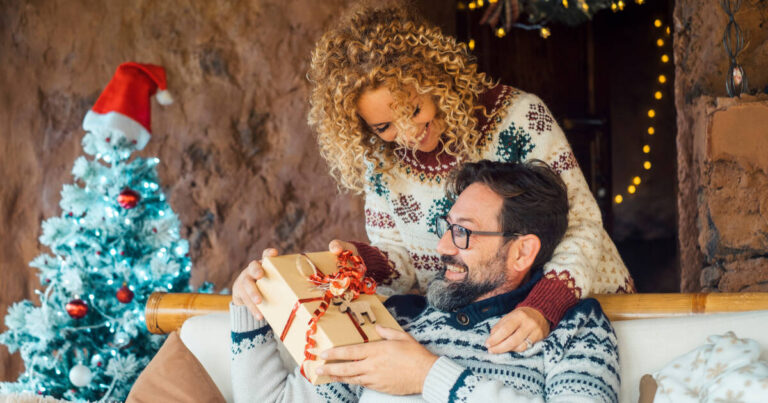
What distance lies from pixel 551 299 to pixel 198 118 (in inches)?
101

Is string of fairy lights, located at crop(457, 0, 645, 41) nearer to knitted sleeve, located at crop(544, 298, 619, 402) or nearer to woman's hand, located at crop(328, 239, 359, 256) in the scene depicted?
woman's hand, located at crop(328, 239, 359, 256)

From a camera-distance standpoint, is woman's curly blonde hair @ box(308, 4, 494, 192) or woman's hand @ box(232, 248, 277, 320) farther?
woman's curly blonde hair @ box(308, 4, 494, 192)

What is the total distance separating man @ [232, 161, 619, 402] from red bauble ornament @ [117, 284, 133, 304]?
1.20 m

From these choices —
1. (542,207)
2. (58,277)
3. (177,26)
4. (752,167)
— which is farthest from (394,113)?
(177,26)

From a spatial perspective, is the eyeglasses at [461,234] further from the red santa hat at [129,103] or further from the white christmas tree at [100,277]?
the red santa hat at [129,103]

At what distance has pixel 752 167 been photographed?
7.71 feet

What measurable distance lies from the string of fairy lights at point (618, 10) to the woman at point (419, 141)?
1.98 meters

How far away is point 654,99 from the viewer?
4777 mm

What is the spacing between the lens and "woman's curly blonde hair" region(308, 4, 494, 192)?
183 centimetres

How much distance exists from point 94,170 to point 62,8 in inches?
54.0

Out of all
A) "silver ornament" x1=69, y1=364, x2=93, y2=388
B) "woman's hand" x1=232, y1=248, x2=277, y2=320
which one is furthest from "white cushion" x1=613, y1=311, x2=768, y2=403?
"silver ornament" x1=69, y1=364, x2=93, y2=388

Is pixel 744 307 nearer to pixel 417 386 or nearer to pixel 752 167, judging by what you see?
pixel 752 167

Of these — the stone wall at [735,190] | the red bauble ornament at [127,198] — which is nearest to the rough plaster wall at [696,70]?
the stone wall at [735,190]

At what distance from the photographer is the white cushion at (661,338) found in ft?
5.62
